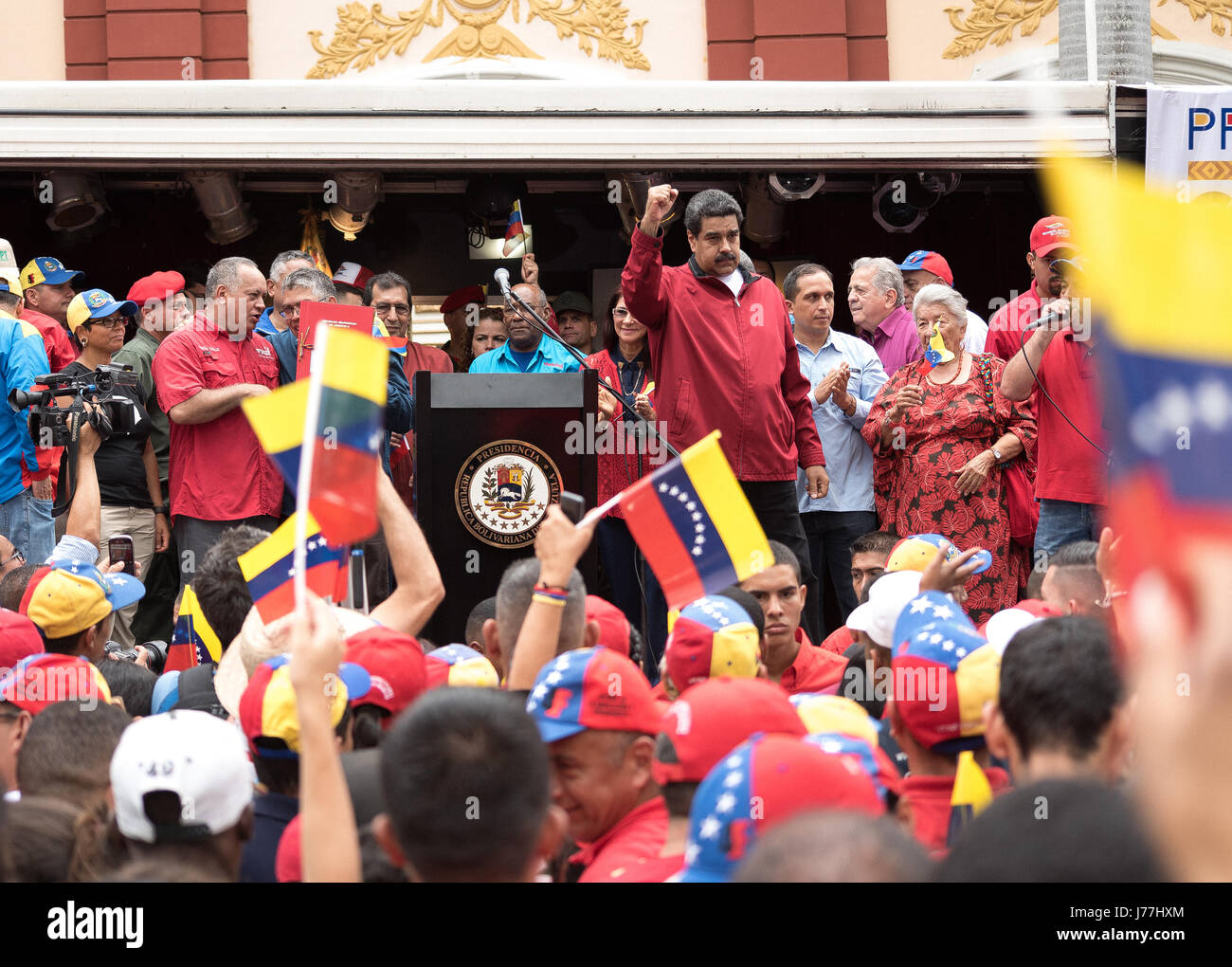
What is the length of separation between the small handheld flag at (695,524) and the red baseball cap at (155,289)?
173 inches

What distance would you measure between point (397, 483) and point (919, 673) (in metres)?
4.35

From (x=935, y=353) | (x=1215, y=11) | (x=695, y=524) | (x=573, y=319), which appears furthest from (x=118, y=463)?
(x=1215, y=11)

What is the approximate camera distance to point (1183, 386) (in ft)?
5.03

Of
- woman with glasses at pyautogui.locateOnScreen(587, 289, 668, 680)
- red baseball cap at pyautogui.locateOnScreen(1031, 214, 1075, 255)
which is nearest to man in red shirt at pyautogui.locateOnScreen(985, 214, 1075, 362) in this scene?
red baseball cap at pyautogui.locateOnScreen(1031, 214, 1075, 255)

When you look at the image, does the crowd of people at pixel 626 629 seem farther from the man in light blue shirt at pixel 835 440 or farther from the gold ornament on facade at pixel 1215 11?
the gold ornament on facade at pixel 1215 11

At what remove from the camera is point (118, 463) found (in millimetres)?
7051

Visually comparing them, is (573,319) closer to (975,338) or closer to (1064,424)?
(975,338)

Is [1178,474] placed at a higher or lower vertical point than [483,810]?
higher

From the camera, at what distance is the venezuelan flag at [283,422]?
2.96 m

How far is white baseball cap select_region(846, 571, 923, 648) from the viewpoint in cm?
417
